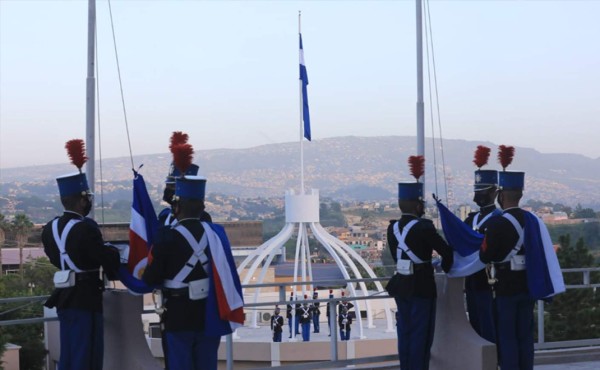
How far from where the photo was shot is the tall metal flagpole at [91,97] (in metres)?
9.24

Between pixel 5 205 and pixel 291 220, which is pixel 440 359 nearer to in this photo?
pixel 291 220

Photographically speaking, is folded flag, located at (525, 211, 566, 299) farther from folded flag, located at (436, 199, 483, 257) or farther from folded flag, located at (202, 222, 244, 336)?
folded flag, located at (202, 222, 244, 336)

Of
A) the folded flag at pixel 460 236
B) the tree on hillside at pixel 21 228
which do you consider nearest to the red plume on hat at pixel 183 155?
the folded flag at pixel 460 236

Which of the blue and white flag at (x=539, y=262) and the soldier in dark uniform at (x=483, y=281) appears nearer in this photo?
the blue and white flag at (x=539, y=262)

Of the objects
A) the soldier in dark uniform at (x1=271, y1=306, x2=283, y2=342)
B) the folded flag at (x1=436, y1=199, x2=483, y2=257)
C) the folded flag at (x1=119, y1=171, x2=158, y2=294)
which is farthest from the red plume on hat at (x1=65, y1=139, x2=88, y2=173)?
the soldier in dark uniform at (x1=271, y1=306, x2=283, y2=342)

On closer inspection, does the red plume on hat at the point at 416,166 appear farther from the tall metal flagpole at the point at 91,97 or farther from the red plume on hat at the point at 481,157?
the tall metal flagpole at the point at 91,97

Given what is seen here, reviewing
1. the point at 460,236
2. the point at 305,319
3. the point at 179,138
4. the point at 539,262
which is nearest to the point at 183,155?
the point at 179,138

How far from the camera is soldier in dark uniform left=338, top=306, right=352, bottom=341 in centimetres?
4215

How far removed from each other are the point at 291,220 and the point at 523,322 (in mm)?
39975

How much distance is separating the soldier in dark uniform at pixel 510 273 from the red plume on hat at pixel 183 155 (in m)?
2.97

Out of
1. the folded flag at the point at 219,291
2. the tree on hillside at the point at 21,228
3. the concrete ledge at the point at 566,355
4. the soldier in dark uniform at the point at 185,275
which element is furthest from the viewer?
the tree on hillside at the point at 21,228

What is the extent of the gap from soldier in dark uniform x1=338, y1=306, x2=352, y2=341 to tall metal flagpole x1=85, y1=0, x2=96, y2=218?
30795 millimetres

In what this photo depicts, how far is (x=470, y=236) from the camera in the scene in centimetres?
980

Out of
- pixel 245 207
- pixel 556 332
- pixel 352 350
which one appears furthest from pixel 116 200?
pixel 245 207
